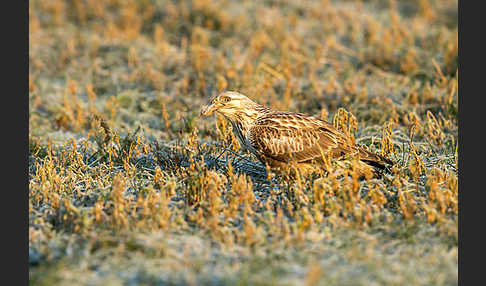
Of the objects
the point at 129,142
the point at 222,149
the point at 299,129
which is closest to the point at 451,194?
the point at 299,129

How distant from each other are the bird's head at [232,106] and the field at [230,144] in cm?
56

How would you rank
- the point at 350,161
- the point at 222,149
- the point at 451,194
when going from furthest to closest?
the point at 222,149, the point at 350,161, the point at 451,194

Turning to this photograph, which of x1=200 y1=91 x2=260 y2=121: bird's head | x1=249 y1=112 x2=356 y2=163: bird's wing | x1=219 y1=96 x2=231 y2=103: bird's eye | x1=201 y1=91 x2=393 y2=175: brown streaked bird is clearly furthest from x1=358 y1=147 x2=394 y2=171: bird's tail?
x1=219 y1=96 x2=231 y2=103: bird's eye

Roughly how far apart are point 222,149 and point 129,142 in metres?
1.11

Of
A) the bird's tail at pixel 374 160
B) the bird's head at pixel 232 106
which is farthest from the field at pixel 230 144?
the bird's head at pixel 232 106

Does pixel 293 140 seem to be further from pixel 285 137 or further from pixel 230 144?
pixel 230 144

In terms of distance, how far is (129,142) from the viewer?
6789 millimetres

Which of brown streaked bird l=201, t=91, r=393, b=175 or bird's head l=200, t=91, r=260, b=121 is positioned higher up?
bird's head l=200, t=91, r=260, b=121

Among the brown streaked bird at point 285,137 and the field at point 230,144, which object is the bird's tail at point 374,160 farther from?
the field at point 230,144

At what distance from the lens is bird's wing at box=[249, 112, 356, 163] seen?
5859 millimetres

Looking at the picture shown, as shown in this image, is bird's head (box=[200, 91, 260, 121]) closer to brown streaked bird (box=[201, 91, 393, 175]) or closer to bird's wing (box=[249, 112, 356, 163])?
brown streaked bird (box=[201, 91, 393, 175])

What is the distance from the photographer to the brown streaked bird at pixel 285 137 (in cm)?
587

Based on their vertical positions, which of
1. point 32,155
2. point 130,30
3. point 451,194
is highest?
point 130,30

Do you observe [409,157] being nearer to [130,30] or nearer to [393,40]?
[393,40]
